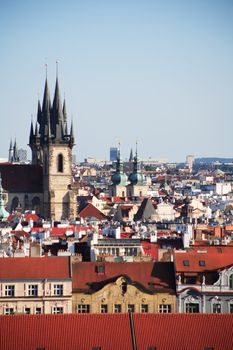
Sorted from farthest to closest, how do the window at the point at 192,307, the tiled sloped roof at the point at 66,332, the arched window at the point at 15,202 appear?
the arched window at the point at 15,202 < the window at the point at 192,307 < the tiled sloped roof at the point at 66,332

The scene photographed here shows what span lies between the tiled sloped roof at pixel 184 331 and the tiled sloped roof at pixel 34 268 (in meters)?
11.7

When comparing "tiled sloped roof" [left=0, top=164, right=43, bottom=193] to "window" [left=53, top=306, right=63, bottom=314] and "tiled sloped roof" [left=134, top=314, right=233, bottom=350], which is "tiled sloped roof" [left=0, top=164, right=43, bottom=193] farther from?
"tiled sloped roof" [left=134, top=314, right=233, bottom=350]

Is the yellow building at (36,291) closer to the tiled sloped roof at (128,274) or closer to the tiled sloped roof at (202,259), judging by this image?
the tiled sloped roof at (128,274)

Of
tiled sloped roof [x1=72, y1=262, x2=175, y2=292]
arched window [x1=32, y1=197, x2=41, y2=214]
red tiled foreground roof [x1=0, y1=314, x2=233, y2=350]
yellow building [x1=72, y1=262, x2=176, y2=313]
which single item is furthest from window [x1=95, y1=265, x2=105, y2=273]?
arched window [x1=32, y1=197, x2=41, y2=214]

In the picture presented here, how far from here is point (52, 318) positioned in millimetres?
45500

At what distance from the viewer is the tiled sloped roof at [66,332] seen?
145 feet

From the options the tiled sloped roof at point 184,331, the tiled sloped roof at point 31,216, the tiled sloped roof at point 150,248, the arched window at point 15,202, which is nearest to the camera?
the tiled sloped roof at point 184,331

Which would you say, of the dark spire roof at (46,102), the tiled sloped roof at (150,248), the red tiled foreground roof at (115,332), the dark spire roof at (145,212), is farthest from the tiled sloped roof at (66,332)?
the dark spire roof at (145,212)

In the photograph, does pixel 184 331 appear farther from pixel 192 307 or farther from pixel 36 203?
pixel 36 203

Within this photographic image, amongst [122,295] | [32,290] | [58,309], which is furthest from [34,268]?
[122,295]

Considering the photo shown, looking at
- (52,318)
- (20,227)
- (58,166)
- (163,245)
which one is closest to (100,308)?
(52,318)

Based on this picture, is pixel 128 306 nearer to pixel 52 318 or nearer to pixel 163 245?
pixel 52 318

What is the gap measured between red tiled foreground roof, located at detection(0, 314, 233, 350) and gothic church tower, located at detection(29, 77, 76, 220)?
326ft

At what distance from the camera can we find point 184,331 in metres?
45.1
